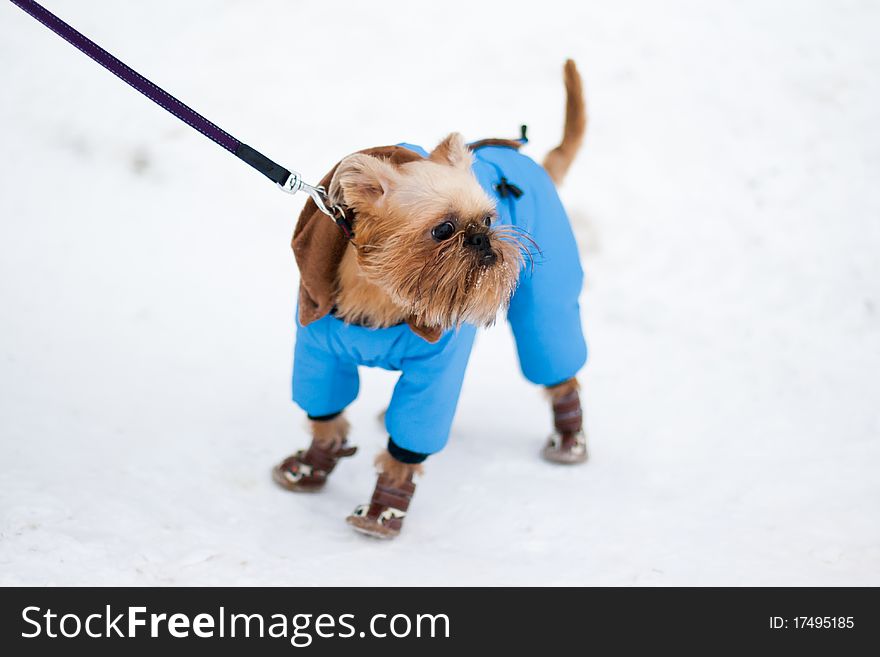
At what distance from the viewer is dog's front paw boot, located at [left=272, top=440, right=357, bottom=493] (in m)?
3.10

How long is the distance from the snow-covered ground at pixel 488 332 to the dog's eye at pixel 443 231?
1.01 meters

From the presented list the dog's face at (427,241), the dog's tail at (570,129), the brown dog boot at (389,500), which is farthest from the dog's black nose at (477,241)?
the dog's tail at (570,129)

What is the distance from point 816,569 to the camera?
2.64 metres

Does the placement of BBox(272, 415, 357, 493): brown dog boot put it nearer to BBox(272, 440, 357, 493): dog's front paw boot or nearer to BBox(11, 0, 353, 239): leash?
BBox(272, 440, 357, 493): dog's front paw boot

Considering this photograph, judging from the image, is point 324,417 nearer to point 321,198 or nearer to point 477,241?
point 321,198

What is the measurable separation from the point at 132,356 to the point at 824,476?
9.69ft

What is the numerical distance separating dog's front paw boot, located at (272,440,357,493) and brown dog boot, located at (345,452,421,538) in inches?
12.1

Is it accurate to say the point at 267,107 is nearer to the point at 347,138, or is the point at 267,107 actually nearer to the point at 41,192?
the point at 347,138

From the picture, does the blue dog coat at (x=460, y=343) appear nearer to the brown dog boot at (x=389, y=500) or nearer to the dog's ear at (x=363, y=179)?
the brown dog boot at (x=389, y=500)

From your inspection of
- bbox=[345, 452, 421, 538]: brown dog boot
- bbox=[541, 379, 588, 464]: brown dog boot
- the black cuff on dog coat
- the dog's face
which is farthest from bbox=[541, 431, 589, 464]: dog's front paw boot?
the dog's face

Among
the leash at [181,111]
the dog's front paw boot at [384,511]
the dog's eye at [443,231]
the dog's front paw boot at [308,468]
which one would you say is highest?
the leash at [181,111]

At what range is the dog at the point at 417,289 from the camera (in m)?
2.28

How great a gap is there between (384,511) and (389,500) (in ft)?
0.13

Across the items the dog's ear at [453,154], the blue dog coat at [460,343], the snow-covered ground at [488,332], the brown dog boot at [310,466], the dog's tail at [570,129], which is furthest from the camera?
the dog's tail at [570,129]
